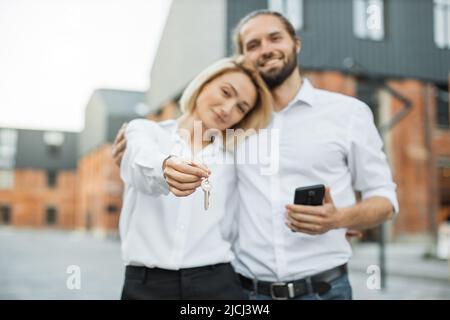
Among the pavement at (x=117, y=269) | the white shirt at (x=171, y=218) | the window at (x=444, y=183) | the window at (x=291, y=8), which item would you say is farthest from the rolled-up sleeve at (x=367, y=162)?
the window at (x=444, y=183)

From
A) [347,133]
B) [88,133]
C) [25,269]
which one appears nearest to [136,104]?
[88,133]

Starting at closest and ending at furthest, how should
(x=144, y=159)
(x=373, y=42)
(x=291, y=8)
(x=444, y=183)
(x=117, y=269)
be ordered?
(x=144, y=159), (x=291, y=8), (x=373, y=42), (x=117, y=269), (x=444, y=183)

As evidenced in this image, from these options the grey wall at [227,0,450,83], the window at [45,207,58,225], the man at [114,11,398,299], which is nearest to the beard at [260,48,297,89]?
the man at [114,11,398,299]

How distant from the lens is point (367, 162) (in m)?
1.34

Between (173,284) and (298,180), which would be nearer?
(173,284)

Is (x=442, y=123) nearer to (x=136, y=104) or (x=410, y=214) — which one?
(x=410, y=214)

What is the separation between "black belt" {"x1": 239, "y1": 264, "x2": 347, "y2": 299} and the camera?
1.32m

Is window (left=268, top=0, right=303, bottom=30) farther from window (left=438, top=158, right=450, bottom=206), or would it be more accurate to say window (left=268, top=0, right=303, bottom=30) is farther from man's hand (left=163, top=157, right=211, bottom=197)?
window (left=438, top=158, right=450, bottom=206)

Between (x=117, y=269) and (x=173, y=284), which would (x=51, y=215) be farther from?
(x=173, y=284)

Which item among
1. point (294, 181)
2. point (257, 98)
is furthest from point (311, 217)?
point (257, 98)

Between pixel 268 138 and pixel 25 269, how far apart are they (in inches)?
221

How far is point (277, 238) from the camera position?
134 cm

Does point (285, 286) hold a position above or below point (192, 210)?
below

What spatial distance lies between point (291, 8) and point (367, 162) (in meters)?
2.46
